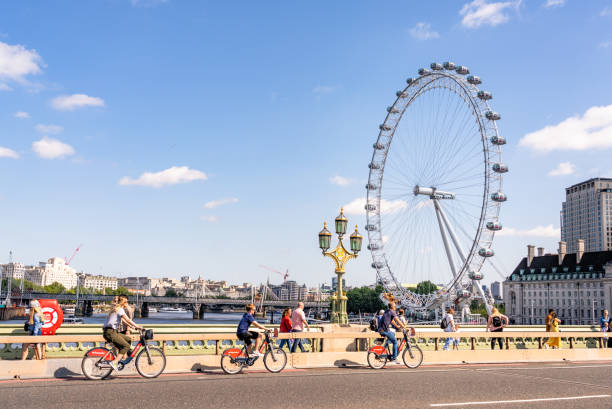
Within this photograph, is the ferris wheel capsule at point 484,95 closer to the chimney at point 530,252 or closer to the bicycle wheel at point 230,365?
the bicycle wheel at point 230,365

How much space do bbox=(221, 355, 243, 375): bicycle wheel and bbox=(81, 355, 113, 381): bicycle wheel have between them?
10.2 ft

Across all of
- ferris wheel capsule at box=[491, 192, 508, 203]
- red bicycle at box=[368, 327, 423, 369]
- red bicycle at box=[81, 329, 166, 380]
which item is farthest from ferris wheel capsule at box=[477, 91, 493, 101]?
red bicycle at box=[81, 329, 166, 380]

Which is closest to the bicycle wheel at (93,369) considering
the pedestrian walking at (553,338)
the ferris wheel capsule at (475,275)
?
the pedestrian walking at (553,338)

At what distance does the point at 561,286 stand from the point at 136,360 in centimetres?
16937

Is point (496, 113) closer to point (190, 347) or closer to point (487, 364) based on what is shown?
point (487, 364)

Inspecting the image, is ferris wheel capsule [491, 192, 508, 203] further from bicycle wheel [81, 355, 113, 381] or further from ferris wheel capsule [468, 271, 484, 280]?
bicycle wheel [81, 355, 113, 381]

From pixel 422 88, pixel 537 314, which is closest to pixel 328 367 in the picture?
pixel 422 88

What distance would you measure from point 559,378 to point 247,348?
355 inches

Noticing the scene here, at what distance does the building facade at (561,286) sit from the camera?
156375mm

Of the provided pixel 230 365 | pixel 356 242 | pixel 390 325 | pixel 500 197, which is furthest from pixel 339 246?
pixel 500 197

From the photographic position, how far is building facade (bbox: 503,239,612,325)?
156375 millimetres

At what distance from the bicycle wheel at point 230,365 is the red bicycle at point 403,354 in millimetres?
4382

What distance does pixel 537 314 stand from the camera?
17412 centimetres

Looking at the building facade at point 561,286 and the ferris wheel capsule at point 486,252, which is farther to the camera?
the building facade at point 561,286
